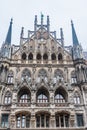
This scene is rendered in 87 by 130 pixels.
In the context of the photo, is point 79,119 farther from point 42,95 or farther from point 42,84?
point 42,84

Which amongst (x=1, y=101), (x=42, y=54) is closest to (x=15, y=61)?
(x=42, y=54)

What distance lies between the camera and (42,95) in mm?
29594

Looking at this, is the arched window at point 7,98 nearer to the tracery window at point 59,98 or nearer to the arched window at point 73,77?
the tracery window at point 59,98

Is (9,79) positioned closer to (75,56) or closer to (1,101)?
(1,101)

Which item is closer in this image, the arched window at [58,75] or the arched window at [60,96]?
the arched window at [60,96]

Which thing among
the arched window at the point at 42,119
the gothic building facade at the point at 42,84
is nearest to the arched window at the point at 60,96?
the gothic building facade at the point at 42,84

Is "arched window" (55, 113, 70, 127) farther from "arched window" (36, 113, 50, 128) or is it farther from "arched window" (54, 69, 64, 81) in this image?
"arched window" (54, 69, 64, 81)

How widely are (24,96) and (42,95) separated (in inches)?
96.1

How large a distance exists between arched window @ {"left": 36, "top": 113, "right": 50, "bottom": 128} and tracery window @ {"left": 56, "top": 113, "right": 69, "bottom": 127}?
1.24 metres

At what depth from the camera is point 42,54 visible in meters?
33.3

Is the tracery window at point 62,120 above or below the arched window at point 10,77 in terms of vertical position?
below

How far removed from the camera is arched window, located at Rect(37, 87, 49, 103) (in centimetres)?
2902

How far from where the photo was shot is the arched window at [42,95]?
95.2 ft

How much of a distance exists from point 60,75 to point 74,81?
2194 millimetres
